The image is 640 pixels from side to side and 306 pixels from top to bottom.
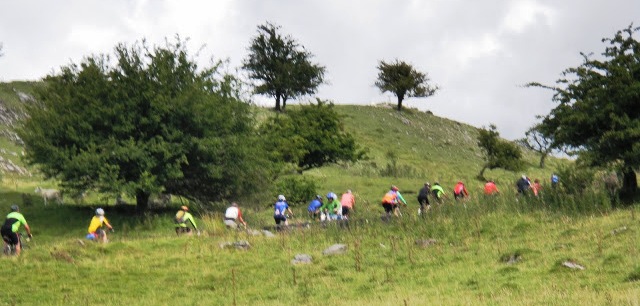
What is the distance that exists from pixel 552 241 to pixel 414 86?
2676 inches

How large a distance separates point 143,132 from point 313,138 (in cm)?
1977

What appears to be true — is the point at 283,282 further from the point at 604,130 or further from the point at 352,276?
the point at 604,130

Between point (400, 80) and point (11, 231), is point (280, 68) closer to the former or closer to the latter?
point (400, 80)

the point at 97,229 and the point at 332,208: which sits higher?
the point at 332,208

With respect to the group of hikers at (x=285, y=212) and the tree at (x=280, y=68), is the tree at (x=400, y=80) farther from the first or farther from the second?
the group of hikers at (x=285, y=212)

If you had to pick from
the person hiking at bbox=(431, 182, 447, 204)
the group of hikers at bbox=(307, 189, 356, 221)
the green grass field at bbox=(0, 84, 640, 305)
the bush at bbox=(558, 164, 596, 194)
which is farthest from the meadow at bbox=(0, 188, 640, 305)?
the person hiking at bbox=(431, 182, 447, 204)

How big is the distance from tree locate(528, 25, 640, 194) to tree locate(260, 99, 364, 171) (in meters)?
20.4

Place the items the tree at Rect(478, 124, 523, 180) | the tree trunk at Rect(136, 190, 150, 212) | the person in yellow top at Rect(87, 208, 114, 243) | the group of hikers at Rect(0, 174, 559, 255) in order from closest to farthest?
the group of hikers at Rect(0, 174, 559, 255) < the person in yellow top at Rect(87, 208, 114, 243) < the tree trunk at Rect(136, 190, 150, 212) < the tree at Rect(478, 124, 523, 180)

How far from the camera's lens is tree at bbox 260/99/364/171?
2018 inches

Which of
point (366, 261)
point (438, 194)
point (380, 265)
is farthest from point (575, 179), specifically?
point (380, 265)

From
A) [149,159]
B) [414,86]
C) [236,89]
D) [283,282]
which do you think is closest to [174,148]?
[149,159]

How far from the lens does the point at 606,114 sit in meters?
30.8

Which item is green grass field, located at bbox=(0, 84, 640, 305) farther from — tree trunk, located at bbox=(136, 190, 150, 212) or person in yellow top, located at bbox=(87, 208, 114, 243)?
person in yellow top, located at bbox=(87, 208, 114, 243)

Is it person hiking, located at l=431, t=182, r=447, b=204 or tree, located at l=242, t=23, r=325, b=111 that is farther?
tree, located at l=242, t=23, r=325, b=111
